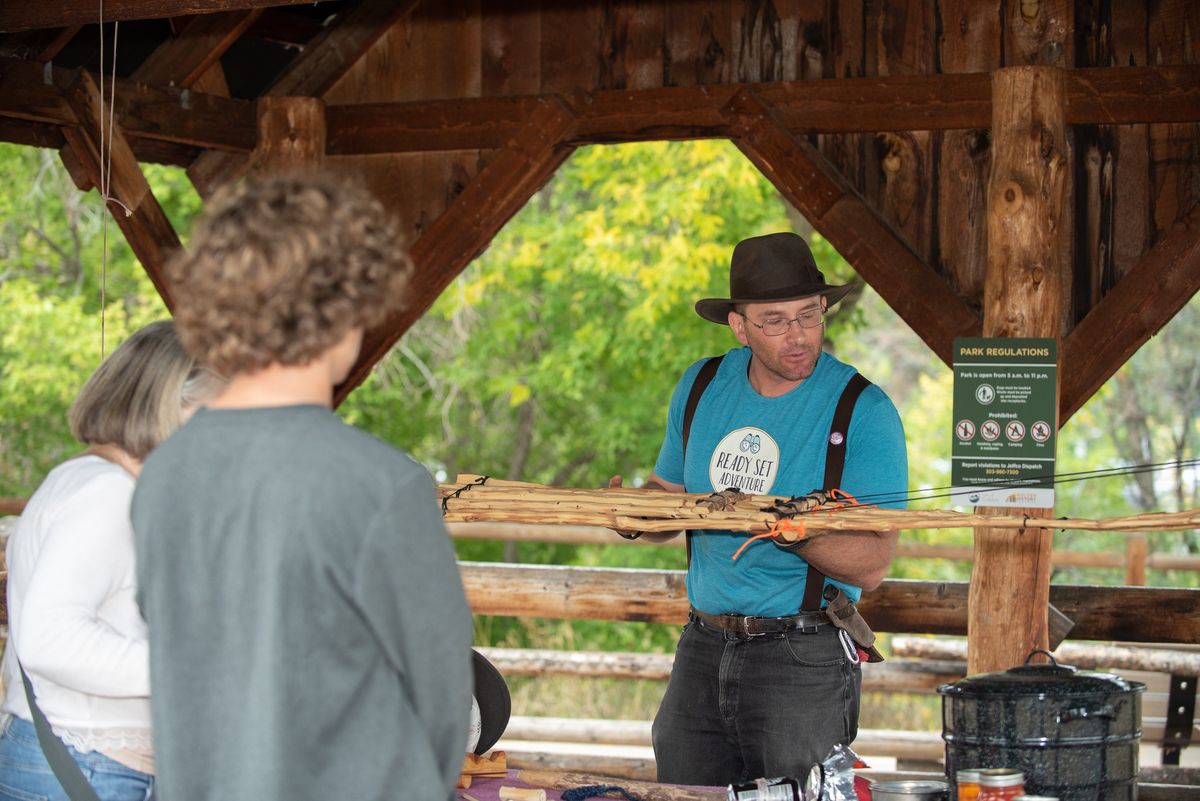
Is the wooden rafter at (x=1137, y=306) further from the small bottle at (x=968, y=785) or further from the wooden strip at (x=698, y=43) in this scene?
the small bottle at (x=968, y=785)

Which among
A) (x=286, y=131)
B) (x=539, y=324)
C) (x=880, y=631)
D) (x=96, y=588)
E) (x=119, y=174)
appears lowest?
(x=880, y=631)

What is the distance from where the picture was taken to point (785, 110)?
16.8ft

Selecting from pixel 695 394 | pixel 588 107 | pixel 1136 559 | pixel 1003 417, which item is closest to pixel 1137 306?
pixel 1003 417

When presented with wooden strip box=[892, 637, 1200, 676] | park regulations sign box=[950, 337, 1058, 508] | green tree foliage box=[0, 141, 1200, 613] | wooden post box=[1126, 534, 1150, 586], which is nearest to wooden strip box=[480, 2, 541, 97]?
park regulations sign box=[950, 337, 1058, 508]

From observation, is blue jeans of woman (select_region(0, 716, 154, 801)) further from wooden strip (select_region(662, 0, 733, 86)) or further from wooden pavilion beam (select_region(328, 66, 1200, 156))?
wooden strip (select_region(662, 0, 733, 86))

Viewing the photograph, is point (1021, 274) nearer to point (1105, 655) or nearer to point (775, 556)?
point (775, 556)

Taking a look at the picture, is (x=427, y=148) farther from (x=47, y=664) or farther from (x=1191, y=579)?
(x=1191, y=579)

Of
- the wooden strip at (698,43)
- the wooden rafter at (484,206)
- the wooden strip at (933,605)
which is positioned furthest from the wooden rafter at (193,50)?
the wooden strip at (933,605)

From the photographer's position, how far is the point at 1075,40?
491 centimetres

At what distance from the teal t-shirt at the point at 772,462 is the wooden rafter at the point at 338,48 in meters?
2.93

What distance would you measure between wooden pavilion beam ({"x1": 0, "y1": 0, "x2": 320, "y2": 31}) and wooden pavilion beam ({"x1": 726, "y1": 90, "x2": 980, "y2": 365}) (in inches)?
70.3

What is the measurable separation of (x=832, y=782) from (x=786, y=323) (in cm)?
120

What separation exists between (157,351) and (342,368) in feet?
2.08

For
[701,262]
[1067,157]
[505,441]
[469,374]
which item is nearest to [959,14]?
[1067,157]
